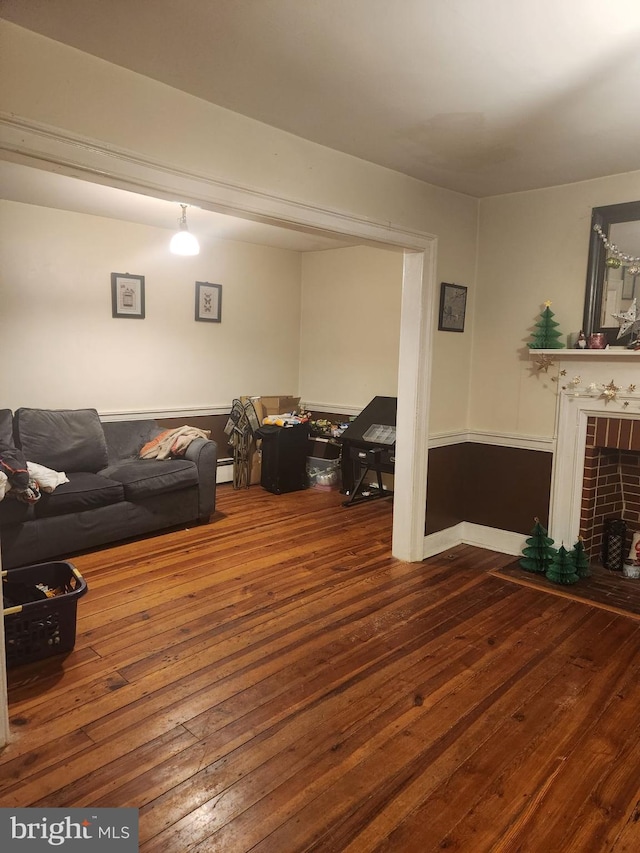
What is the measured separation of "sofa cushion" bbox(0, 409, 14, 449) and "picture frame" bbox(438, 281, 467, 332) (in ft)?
10.3

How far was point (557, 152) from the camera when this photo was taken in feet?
9.96

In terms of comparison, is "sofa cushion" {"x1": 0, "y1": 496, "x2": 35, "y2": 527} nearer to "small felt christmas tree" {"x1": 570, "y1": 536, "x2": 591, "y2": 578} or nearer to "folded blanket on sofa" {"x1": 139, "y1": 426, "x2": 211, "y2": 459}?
"folded blanket on sofa" {"x1": 139, "y1": 426, "x2": 211, "y2": 459}

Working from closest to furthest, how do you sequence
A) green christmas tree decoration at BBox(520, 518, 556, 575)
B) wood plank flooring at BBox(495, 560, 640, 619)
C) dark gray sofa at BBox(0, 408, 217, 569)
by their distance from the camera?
wood plank flooring at BBox(495, 560, 640, 619) < dark gray sofa at BBox(0, 408, 217, 569) < green christmas tree decoration at BBox(520, 518, 556, 575)

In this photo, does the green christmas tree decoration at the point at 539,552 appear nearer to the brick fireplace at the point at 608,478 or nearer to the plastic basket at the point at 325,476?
the brick fireplace at the point at 608,478

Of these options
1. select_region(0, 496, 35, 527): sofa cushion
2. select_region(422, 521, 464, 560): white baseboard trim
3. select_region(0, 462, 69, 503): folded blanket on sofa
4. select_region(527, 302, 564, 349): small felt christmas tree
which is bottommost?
select_region(422, 521, 464, 560): white baseboard trim

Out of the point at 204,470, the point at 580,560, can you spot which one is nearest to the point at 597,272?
the point at 580,560

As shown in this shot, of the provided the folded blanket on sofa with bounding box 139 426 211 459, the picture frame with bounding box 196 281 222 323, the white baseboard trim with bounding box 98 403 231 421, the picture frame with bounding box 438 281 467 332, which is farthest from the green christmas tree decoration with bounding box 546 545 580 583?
the picture frame with bounding box 196 281 222 323

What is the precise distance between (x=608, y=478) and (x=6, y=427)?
426cm

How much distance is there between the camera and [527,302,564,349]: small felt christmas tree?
3.70 metres

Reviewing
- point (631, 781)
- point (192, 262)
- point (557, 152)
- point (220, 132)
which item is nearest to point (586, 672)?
point (631, 781)

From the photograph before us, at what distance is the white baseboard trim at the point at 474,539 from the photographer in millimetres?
4043

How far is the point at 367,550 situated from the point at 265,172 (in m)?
2.61

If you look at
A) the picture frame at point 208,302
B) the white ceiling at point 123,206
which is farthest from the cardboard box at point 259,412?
the white ceiling at point 123,206

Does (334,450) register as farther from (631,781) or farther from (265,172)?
(631,781)
